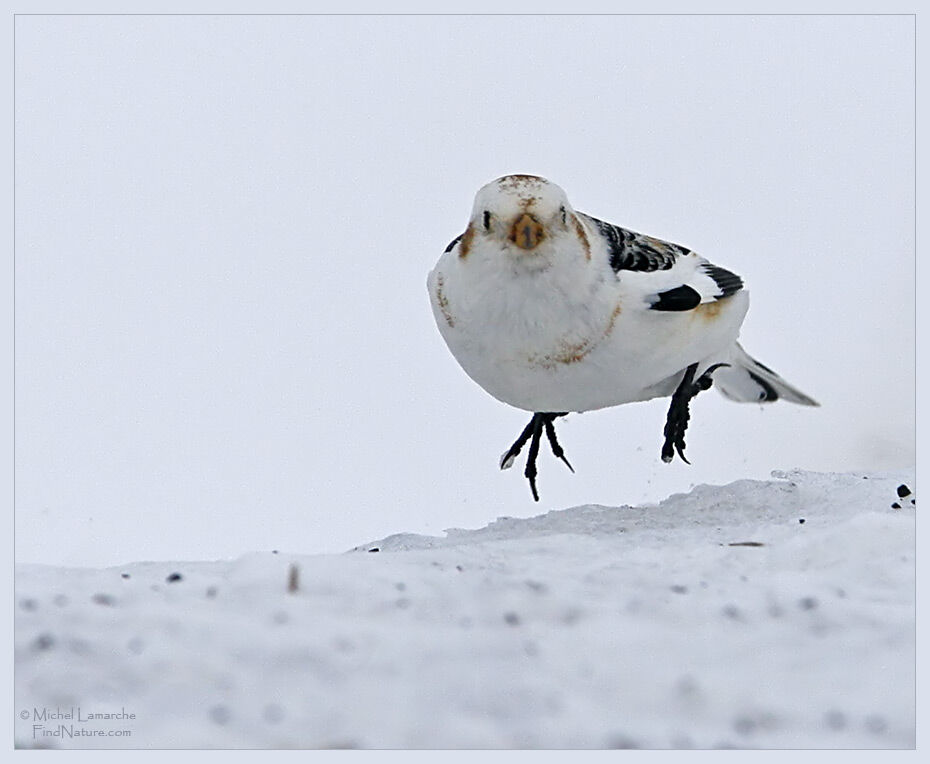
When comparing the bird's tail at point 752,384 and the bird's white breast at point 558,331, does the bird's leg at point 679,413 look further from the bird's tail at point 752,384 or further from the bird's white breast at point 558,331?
the bird's tail at point 752,384

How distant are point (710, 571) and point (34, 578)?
1776mm

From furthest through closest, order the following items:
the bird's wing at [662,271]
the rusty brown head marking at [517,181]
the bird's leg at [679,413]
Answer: the bird's leg at [679,413] < the bird's wing at [662,271] < the rusty brown head marking at [517,181]

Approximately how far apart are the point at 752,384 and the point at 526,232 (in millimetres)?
2162

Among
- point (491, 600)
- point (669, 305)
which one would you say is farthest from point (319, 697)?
point (669, 305)

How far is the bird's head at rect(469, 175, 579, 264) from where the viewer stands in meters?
4.20

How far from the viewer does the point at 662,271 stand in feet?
15.7

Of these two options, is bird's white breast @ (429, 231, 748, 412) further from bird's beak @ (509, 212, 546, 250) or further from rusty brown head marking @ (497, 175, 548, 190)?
rusty brown head marking @ (497, 175, 548, 190)

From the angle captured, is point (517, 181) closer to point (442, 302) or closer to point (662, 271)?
→ point (442, 302)

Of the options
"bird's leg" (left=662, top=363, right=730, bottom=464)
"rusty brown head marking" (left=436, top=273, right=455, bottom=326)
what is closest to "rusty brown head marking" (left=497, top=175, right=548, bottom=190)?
"rusty brown head marking" (left=436, top=273, right=455, bottom=326)

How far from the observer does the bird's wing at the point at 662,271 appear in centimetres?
461

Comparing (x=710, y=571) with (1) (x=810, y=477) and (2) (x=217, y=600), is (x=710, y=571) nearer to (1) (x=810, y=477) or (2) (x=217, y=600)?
(2) (x=217, y=600)

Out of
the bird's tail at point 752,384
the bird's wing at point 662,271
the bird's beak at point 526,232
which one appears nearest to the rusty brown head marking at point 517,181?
the bird's beak at point 526,232

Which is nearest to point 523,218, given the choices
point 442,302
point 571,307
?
point 571,307

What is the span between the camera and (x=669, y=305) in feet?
15.3
